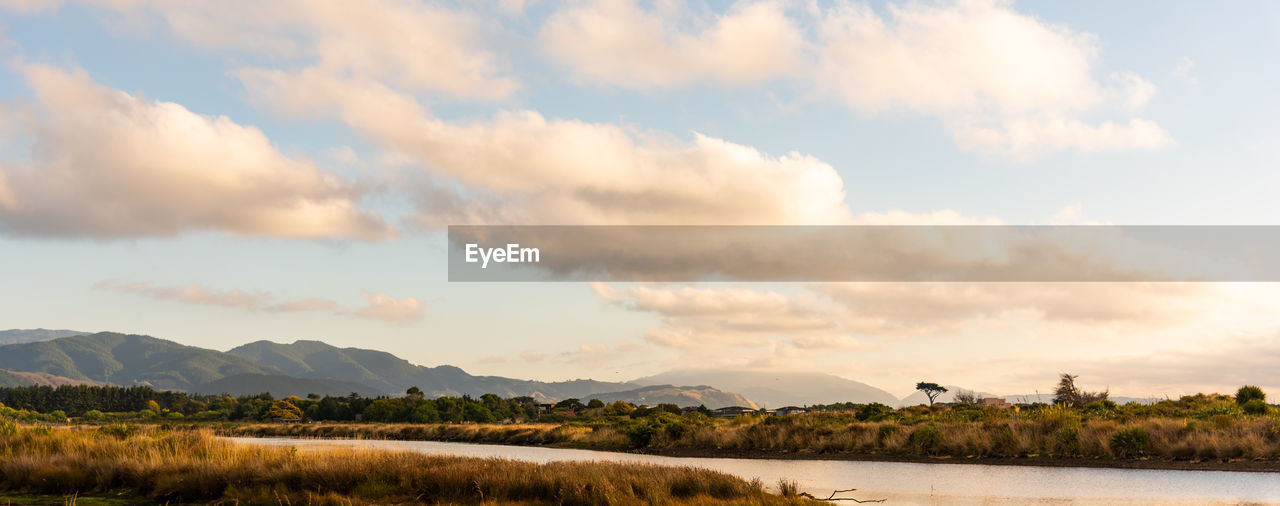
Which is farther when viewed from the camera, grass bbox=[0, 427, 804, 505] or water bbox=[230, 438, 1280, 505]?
water bbox=[230, 438, 1280, 505]

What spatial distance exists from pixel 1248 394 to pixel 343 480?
63.1 m

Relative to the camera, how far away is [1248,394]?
60188 millimetres

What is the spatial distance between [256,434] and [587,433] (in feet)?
186

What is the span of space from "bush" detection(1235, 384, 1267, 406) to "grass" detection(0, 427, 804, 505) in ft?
174

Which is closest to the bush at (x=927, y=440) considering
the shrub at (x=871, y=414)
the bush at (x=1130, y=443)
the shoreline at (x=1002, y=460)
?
the shoreline at (x=1002, y=460)

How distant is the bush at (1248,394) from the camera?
59094 millimetres

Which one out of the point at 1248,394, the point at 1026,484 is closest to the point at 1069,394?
the point at 1248,394

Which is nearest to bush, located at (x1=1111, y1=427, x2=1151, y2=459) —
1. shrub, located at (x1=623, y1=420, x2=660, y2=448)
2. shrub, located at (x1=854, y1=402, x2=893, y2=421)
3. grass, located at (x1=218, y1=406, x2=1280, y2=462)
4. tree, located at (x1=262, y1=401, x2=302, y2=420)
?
grass, located at (x1=218, y1=406, x2=1280, y2=462)

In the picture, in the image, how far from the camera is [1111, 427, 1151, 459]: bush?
35406mm

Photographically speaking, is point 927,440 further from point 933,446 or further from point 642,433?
point 642,433

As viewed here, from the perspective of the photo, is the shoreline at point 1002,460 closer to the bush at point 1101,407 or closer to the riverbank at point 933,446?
the riverbank at point 933,446

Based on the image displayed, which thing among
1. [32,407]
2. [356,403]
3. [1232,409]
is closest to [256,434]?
[356,403]

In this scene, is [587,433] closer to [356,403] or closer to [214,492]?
[214,492]

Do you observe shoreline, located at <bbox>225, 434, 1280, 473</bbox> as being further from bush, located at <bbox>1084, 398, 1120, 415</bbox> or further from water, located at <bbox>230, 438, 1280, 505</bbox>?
bush, located at <bbox>1084, 398, 1120, 415</bbox>
